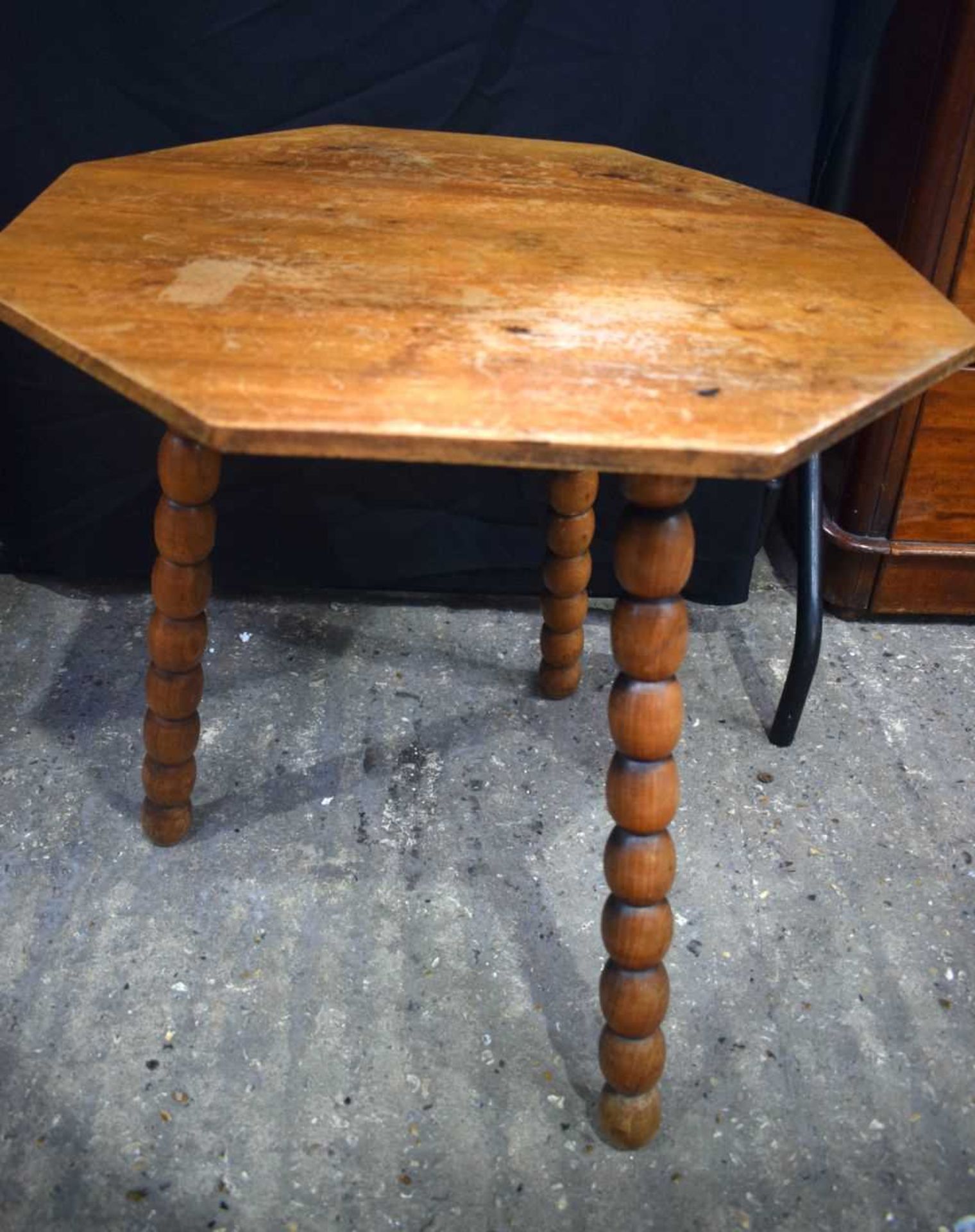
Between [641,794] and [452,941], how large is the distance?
37 centimetres

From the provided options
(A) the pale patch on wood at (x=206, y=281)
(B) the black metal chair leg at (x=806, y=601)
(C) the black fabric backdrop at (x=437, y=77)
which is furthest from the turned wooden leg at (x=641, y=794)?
(C) the black fabric backdrop at (x=437, y=77)

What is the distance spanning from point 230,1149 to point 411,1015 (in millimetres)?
198

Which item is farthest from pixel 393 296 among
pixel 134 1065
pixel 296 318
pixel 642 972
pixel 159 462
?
pixel 134 1065

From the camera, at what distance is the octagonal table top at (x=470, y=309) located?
0.74 metres

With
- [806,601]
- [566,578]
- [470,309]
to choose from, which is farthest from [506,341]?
[806,601]

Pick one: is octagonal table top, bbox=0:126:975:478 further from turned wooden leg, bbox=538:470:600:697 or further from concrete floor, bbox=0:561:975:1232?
concrete floor, bbox=0:561:975:1232

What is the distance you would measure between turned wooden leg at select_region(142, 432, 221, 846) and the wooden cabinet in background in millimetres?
874

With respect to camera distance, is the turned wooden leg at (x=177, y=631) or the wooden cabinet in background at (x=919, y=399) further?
the wooden cabinet in background at (x=919, y=399)

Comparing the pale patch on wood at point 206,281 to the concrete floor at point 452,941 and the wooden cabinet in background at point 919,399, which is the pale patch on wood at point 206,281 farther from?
the wooden cabinet in background at point 919,399

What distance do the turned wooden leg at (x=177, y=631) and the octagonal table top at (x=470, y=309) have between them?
20 centimetres

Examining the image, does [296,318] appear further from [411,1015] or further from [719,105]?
[719,105]

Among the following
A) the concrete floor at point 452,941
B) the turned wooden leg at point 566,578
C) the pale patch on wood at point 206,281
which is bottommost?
the concrete floor at point 452,941

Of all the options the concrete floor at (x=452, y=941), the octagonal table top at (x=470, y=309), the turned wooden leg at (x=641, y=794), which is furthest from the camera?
the concrete floor at (x=452, y=941)

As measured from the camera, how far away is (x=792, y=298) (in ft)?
3.18
